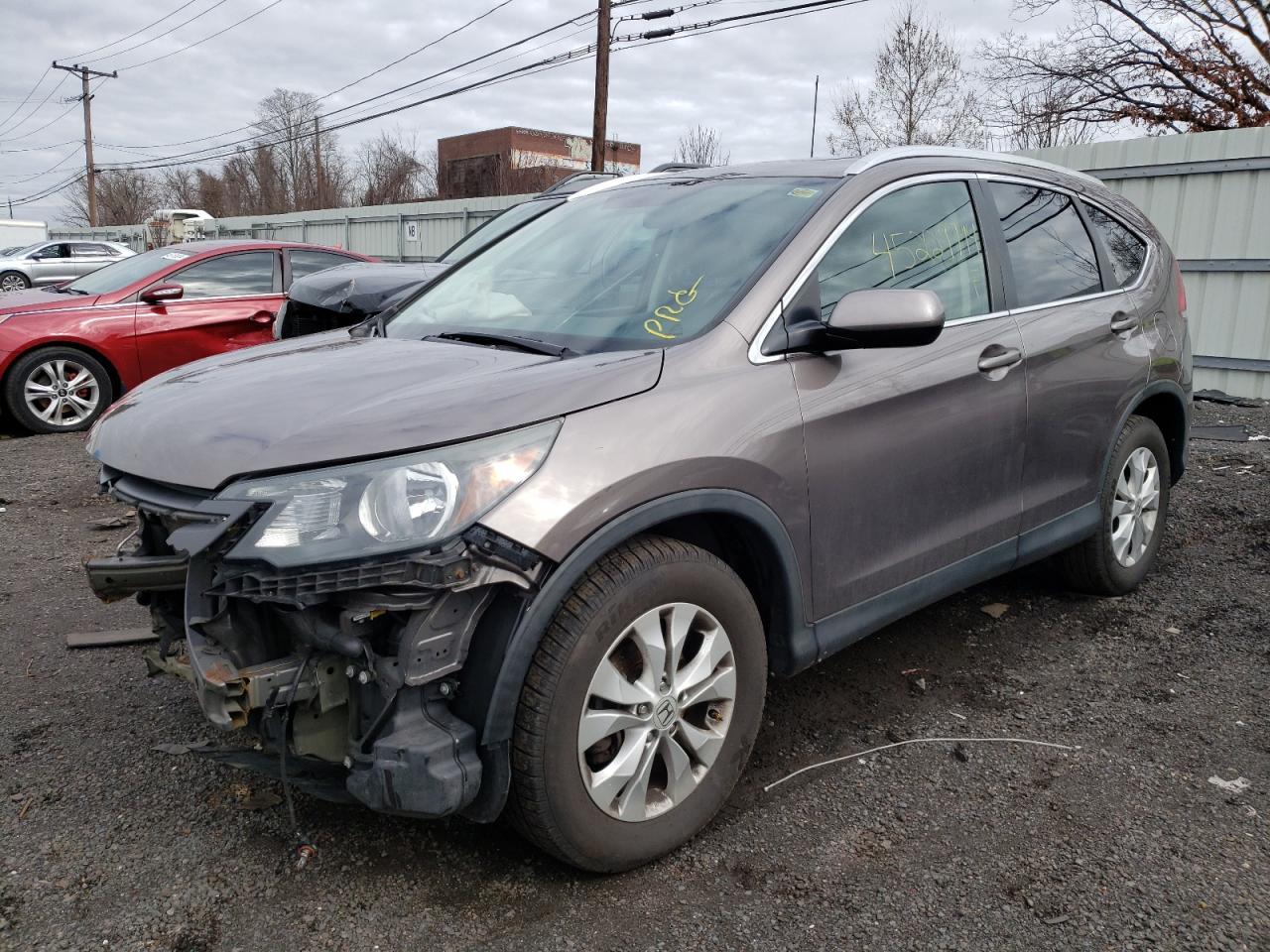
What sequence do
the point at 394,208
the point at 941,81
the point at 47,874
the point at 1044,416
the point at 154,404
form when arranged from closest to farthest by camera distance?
the point at 47,874 → the point at 154,404 → the point at 1044,416 → the point at 394,208 → the point at 941,81

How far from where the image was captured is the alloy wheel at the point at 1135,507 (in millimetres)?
4211

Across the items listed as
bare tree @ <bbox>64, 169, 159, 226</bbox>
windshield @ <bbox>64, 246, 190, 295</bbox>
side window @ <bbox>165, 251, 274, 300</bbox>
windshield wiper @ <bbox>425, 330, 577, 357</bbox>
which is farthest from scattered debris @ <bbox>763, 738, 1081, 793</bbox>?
bare tree @ <bbox>64, 169, 159, 226</bbox>

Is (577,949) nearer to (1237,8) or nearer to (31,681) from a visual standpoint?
(31,681)

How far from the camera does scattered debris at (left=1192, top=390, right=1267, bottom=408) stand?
942 cm

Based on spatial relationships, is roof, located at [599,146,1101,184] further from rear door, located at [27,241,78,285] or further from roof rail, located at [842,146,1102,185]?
rear door, located at [27,241,78,285]

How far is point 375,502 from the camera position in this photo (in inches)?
82.1

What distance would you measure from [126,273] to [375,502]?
818 cm

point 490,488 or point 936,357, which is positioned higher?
A: point 936,357

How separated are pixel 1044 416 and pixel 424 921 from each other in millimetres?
2653

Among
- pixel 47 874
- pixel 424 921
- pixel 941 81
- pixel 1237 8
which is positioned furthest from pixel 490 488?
pixel 941 81

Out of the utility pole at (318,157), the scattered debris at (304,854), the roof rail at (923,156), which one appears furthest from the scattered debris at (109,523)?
the utility pole at (318,157)

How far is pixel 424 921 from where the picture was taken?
2.33 m

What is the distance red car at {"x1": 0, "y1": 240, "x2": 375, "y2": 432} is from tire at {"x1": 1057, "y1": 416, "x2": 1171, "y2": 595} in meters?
6.95

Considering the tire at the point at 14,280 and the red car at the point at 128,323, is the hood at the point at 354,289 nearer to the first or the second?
the red car at the point at 128,323
